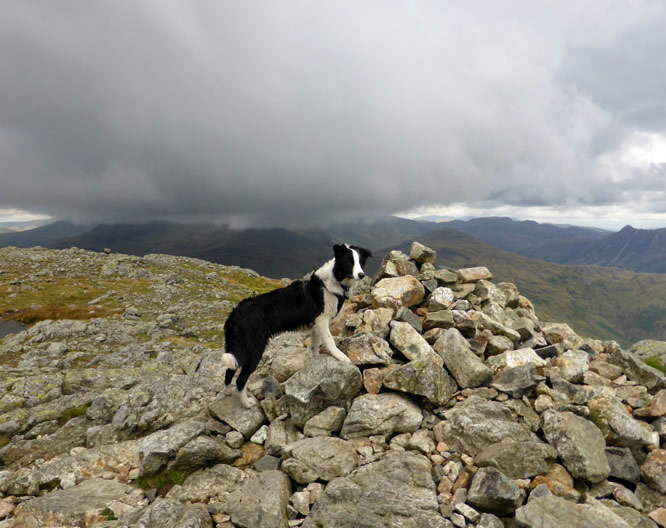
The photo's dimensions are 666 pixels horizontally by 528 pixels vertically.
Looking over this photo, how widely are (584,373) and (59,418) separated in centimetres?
1893

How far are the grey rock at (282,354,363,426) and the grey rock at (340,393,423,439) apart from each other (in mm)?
614

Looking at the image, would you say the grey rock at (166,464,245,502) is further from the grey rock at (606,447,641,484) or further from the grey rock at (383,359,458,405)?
the grey rock at (606,447,641,484)

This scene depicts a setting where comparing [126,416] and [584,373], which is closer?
[584,373]

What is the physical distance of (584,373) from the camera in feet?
30.9

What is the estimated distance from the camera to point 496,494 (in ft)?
18.4

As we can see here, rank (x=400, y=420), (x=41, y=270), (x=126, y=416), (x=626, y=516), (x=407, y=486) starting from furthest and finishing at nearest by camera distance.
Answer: (x=41, y=270), (x=126, y=416), (x=400, y=420), (x=407, y=486), (x=626, y=516)

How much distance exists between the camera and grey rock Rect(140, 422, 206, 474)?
24.7 ft

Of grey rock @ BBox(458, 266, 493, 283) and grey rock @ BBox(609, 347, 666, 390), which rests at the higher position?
grey rock @ BBox(458, 266, 493, 283)

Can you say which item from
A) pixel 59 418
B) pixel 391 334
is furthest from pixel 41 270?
pixel 391 334

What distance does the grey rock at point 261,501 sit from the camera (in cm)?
589

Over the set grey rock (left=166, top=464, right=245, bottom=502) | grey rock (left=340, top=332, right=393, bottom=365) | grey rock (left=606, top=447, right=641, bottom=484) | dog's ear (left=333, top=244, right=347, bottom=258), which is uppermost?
dog's ear (left=333, top=244, right=347, bottom=258)

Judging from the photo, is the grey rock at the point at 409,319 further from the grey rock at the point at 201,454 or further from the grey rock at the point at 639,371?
the grey rock at the point at 201,454

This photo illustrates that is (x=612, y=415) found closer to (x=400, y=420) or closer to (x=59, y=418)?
(x=400, y=420)

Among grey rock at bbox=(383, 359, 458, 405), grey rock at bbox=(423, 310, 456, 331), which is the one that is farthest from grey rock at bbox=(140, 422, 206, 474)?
grey rock at bbox=(423, 310, 456, 331)
